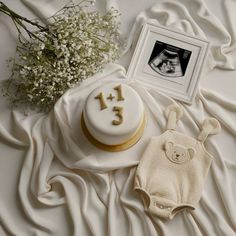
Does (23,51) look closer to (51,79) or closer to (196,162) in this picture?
(51,79)

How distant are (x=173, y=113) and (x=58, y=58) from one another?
0.39 metres

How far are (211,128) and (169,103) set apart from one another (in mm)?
151

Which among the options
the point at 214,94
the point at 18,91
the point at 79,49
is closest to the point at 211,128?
the point at 214,94

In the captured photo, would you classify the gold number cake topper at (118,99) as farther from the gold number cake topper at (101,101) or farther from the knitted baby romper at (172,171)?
the knitted baby romper at (172,171)

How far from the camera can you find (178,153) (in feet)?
3.93

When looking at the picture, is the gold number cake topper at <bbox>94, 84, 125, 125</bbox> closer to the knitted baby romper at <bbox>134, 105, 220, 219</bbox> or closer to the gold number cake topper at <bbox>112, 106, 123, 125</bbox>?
the gold number cake topper at <bbox>112, 106, 123, 125</bbox>

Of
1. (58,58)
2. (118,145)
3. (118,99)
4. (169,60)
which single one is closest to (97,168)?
(118,145)

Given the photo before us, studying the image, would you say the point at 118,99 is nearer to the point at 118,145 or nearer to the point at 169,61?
the point at 118,145

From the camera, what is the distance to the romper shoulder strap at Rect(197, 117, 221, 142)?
4.06ft

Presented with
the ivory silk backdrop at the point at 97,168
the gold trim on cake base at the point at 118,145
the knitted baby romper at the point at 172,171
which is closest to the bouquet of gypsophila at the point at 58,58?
the ivory silk backdrop at the point at 97,168

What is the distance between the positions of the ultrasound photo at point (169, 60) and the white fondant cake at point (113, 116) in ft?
0.63

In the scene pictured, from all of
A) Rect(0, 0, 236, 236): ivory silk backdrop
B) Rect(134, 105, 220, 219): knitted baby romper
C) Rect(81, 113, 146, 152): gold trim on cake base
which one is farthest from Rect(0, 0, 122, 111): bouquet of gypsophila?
Rect(134, 105, 220, 219): knitted baby romper

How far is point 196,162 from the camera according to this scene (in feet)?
3.91

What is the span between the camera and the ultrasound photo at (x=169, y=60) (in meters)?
1.35
